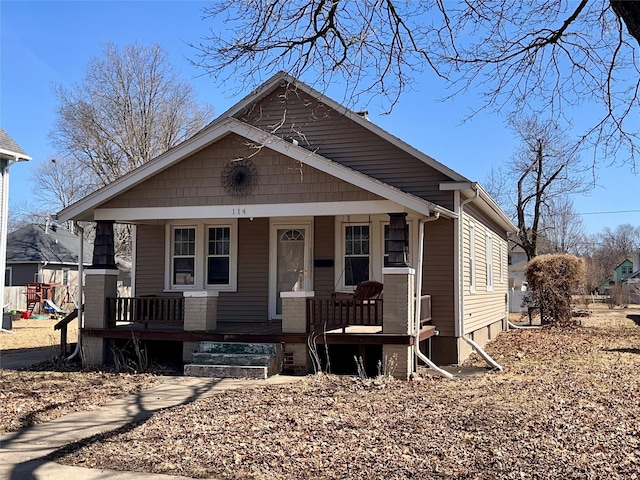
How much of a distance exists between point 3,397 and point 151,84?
97.1 feet

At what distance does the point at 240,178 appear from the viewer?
11117mm

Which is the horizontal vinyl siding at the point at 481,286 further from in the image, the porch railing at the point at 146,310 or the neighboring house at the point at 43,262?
the neighboring house at the point at 43,262

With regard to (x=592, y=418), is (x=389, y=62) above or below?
above

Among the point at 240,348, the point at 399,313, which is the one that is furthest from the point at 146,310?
the point at 399,313

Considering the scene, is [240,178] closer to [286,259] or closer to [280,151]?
[280,151]

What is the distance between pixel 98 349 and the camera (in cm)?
1170

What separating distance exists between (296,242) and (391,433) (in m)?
7.36

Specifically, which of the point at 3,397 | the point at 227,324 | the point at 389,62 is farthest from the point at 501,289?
the point at 3,397

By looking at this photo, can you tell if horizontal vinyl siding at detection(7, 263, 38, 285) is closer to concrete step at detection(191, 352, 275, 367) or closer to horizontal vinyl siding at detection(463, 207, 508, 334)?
horizontal vinyl siding at detection(463, 207, 508, 334)

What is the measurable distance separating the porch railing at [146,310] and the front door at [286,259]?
2396 millimetres

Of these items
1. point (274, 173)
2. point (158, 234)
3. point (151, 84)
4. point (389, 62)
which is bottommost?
point (158, 234)

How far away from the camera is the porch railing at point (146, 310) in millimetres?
11531

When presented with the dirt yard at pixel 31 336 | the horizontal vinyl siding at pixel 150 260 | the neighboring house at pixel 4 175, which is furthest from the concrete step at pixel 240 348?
the neighboring house at pixel 4 175

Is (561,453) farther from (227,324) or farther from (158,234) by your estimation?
(158,234)
